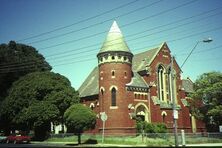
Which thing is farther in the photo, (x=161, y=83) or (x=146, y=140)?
(x=161, y=83)

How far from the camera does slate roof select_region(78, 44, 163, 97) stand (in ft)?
167

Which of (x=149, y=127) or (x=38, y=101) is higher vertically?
(x=38, y=101)

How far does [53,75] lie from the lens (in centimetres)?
5191

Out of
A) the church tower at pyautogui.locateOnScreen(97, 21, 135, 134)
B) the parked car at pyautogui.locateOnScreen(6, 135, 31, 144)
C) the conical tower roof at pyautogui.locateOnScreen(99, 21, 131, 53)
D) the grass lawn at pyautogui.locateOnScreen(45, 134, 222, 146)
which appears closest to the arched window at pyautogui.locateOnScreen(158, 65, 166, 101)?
the church tower at pyautogui.locateOnScreen(97, 21, 135, 134)

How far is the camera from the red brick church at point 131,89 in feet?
152

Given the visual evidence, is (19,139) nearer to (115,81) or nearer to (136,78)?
(115,81)

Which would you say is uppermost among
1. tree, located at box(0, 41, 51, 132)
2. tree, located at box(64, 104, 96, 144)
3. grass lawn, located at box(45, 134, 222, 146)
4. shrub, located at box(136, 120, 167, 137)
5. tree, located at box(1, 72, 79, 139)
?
tree, located at box(0, 41, 51, 132)

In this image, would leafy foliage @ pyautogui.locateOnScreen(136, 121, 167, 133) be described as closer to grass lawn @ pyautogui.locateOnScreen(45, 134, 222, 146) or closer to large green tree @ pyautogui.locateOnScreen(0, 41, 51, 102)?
grass lawn @ pyautogui.locateOnScreen(45, 134, 222, 146)

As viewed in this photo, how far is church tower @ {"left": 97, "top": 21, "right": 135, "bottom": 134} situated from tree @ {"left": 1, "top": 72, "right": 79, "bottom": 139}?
607 cm

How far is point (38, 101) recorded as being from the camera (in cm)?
4841

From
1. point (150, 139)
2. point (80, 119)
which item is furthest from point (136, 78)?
point (80, 119)

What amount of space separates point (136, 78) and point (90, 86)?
9991 millimetres

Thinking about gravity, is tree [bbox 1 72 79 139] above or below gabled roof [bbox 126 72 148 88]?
below

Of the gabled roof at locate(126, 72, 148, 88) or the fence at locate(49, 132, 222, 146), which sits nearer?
the fence at locate(49, 132, 222, 146)
